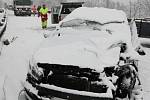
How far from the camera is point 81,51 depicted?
5.07 metres

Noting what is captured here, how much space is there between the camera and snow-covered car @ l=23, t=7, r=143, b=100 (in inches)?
177

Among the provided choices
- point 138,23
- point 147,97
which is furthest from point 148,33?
point 147,97

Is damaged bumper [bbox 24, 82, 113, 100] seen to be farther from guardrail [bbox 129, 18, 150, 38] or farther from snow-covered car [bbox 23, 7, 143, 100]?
guardrail [bbox 129, 18, 150, 38]

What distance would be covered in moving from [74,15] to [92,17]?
1.76 ft

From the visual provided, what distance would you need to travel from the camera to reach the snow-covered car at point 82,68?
450 cm

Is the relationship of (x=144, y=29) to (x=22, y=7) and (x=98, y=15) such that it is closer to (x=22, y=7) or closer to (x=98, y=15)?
(x=98, y=15)

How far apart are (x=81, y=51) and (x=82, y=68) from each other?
1.80 ft

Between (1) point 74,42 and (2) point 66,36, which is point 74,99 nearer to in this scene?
(1) point 74,42

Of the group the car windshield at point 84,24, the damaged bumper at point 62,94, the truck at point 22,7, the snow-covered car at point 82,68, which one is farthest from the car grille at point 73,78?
the truck at point 22,7

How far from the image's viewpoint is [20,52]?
952 centimetres

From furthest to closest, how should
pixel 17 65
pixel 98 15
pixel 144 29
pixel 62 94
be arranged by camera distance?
1. pixel 144 29
2. pixel 17 65
3. pixel 98 15
4. pixel 62 94

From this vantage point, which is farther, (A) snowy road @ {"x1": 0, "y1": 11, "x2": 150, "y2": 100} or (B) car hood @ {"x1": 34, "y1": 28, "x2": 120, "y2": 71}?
(A) snowy road @ {"x1": 0, "y1": 11, "x2": 150, "y2": 100}

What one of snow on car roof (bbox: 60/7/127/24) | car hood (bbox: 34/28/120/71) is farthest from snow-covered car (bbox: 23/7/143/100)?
snow on car roof (bbox: 60/7/127/24)

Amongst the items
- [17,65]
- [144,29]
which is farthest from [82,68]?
[144,29]
